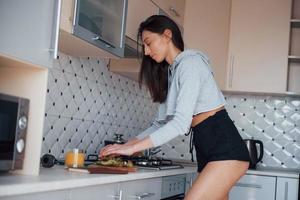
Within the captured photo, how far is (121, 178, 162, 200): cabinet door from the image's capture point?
2160 millimetres

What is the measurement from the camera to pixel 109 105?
3.25 meters

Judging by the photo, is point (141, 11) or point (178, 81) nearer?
point (178, 81)

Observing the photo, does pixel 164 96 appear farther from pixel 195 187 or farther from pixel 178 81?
pixel 195 187

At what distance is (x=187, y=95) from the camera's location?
2.08 meters

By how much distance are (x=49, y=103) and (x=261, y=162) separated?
210cm

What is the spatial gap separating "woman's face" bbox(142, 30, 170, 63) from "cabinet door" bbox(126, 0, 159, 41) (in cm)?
32

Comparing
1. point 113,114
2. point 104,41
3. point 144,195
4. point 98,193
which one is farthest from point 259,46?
point 98,193

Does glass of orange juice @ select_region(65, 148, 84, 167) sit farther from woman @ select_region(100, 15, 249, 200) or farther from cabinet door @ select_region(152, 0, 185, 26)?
cabinet door @ select_region(152, 0, 185, 26)

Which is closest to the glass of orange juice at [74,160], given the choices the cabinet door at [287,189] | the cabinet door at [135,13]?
the cabinet door at [135,13]

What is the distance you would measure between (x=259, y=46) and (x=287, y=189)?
1085 mm

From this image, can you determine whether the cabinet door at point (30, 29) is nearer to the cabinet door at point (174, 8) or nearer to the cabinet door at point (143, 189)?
the cabinet door at point (143, 189)

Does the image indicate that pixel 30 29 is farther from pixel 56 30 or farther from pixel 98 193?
pixel 98 193

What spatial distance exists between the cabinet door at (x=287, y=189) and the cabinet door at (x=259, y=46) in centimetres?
69

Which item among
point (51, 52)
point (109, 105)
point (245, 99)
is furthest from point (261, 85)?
point (51, 52)
